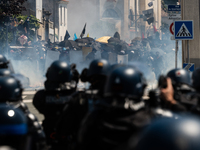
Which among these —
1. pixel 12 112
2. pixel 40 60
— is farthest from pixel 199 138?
pixel 40 60

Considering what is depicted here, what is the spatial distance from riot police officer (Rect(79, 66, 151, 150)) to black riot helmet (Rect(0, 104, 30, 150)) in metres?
0.48

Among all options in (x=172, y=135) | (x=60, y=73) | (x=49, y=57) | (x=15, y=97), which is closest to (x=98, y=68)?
(x=60, y=73)

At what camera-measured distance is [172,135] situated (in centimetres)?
137

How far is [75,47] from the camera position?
2783cm

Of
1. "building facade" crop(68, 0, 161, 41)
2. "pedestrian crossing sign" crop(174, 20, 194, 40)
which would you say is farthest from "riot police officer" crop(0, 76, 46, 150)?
"building facade" crop(68, 0, 161, 41)

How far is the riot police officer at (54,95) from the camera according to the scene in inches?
204

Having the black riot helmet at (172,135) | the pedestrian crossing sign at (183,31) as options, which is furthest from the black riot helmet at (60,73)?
the pedestrian crossing sign at (183,31)

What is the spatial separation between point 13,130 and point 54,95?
7.44 feet

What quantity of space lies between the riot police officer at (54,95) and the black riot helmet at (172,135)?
3.80 metres

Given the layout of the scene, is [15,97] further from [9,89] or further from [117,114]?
[117,114]

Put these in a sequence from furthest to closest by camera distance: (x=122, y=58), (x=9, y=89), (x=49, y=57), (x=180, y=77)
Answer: (x=122, y=58), (x=49, y=57), (x=180, y=77), (x=9, y=89)

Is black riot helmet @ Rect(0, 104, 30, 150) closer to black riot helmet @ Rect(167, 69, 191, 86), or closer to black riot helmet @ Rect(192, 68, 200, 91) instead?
black riot helmet @ Rect(192, 68, 200, 91)

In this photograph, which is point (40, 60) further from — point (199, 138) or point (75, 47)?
point (199, 138)

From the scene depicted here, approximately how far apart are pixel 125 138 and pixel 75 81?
2833 mm
